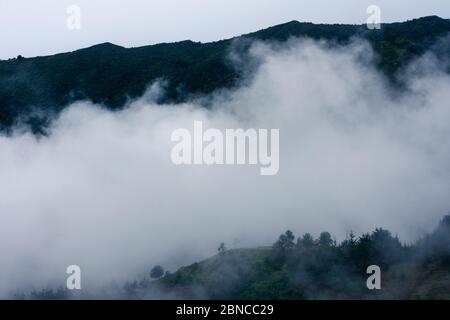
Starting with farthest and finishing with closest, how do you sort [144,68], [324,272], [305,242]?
1. [144,68]
2. [305,242]
3. [324,272]

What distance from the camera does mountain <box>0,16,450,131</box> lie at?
65.4m

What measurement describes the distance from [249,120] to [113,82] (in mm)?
27175

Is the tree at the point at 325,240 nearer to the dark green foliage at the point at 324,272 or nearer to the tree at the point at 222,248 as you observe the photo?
the dark green foliage at the point at 324,272

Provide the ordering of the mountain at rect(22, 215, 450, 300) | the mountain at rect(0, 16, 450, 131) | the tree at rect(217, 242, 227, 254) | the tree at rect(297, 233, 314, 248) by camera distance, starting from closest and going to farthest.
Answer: the mountain at rect(22, 215, 450, 300)
the tree at rect(297, 233, 314, 248)
the tree at rect(217, 242, 227, 254)
the mountain at rect(0, 16, 450, 131)

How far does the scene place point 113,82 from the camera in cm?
7381

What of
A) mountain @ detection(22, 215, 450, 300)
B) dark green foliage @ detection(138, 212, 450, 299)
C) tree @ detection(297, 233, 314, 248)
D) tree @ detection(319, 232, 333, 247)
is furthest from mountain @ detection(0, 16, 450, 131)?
dark green foliage @ detection(138, 212, 450, 299)

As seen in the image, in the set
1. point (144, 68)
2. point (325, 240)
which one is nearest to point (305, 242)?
point (325, 240)

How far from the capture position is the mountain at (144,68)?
65.4m

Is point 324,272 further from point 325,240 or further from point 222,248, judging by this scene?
point 222,248

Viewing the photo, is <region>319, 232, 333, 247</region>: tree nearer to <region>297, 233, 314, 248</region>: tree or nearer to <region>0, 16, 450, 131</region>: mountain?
<region>297, 233, 314, 248</region>: tree

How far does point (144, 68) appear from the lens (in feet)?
254

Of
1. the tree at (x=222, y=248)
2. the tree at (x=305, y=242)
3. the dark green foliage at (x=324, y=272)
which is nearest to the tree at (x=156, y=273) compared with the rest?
the dark green foliage at (x=324, y=272)

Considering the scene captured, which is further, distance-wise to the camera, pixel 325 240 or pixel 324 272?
pixel 325 240
